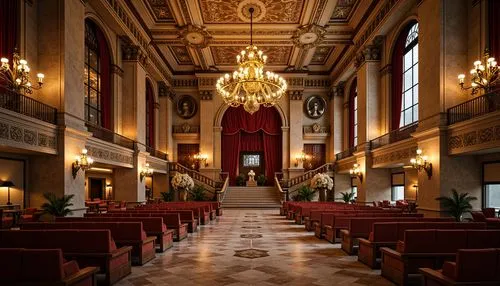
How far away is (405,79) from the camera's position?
16.8m

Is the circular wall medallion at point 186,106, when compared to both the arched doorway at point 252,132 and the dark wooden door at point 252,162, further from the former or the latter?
the dark wooden door at point 252,162

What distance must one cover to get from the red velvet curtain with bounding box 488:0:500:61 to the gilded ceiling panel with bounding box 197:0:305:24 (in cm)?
776

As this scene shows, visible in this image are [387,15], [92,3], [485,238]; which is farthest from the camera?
[387,15]

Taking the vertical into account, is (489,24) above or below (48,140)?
above

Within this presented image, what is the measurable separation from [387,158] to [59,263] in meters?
14.5

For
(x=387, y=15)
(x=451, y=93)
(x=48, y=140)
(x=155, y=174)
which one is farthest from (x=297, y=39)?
(x=48, y=140)

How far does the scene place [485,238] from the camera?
5.59 metres

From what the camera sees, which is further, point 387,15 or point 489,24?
point 387,15

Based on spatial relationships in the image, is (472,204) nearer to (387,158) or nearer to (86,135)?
(387,158)

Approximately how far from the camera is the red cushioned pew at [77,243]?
5.53 meters

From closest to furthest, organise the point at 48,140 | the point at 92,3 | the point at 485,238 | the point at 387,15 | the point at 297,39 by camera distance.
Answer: the point at 485,238, the point at 48,140, the point at 92,3, the point at 387,15, the point at 297,39

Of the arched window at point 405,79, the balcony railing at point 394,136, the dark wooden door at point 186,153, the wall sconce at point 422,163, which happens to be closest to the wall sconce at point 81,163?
the wall sconce at point 422,163

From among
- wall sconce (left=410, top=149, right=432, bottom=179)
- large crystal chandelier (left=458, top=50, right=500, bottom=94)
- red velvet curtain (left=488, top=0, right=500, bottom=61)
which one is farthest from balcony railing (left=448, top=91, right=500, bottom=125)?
wall sconce (left=410, top=149, right=432, bottom=179)

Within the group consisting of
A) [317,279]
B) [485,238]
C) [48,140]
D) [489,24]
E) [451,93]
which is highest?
[489,24]
